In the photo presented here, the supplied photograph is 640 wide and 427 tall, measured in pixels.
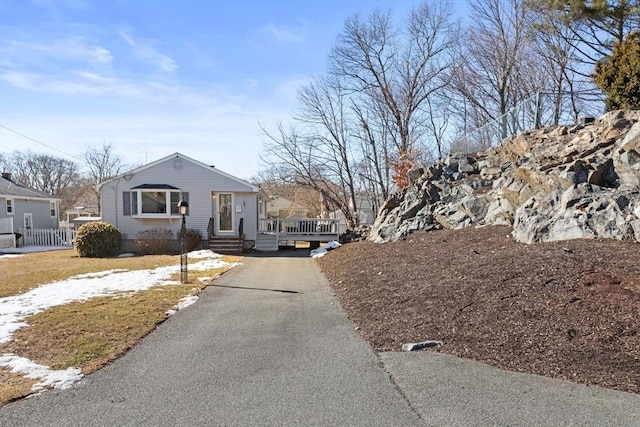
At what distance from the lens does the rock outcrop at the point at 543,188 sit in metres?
7.89

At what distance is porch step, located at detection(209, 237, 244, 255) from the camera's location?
18781mm

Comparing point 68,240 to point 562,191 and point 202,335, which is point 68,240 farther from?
point 562,191

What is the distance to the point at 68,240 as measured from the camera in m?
23.4

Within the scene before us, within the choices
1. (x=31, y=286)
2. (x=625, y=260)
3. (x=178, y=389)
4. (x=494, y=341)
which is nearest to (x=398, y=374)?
(x=494, y=341)

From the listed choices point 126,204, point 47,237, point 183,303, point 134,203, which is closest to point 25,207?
point 47,237

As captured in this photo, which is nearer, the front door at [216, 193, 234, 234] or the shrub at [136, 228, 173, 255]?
the shrub at [136, 228, 173, 255]

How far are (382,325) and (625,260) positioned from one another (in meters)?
3.48

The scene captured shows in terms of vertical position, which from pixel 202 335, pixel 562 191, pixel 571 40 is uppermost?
pixel 571 40

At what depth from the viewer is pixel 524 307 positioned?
5.13m

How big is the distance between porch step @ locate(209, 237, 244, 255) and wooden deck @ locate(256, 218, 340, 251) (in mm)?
1521

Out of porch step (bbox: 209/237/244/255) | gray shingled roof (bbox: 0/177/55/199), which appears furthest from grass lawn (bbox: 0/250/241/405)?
gray shingled roof (bbox: 0/177/55/199)

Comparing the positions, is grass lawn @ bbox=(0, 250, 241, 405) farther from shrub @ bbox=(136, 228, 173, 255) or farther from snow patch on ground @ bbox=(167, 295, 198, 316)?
shrub @ bbox=(136, 228, 173, 255)

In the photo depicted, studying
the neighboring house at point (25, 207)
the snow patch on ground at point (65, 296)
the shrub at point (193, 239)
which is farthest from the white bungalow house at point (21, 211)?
the snow patch on ground at point (65, 296)

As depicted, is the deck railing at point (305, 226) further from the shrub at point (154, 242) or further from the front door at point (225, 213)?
the shrub at point (154, 242)
